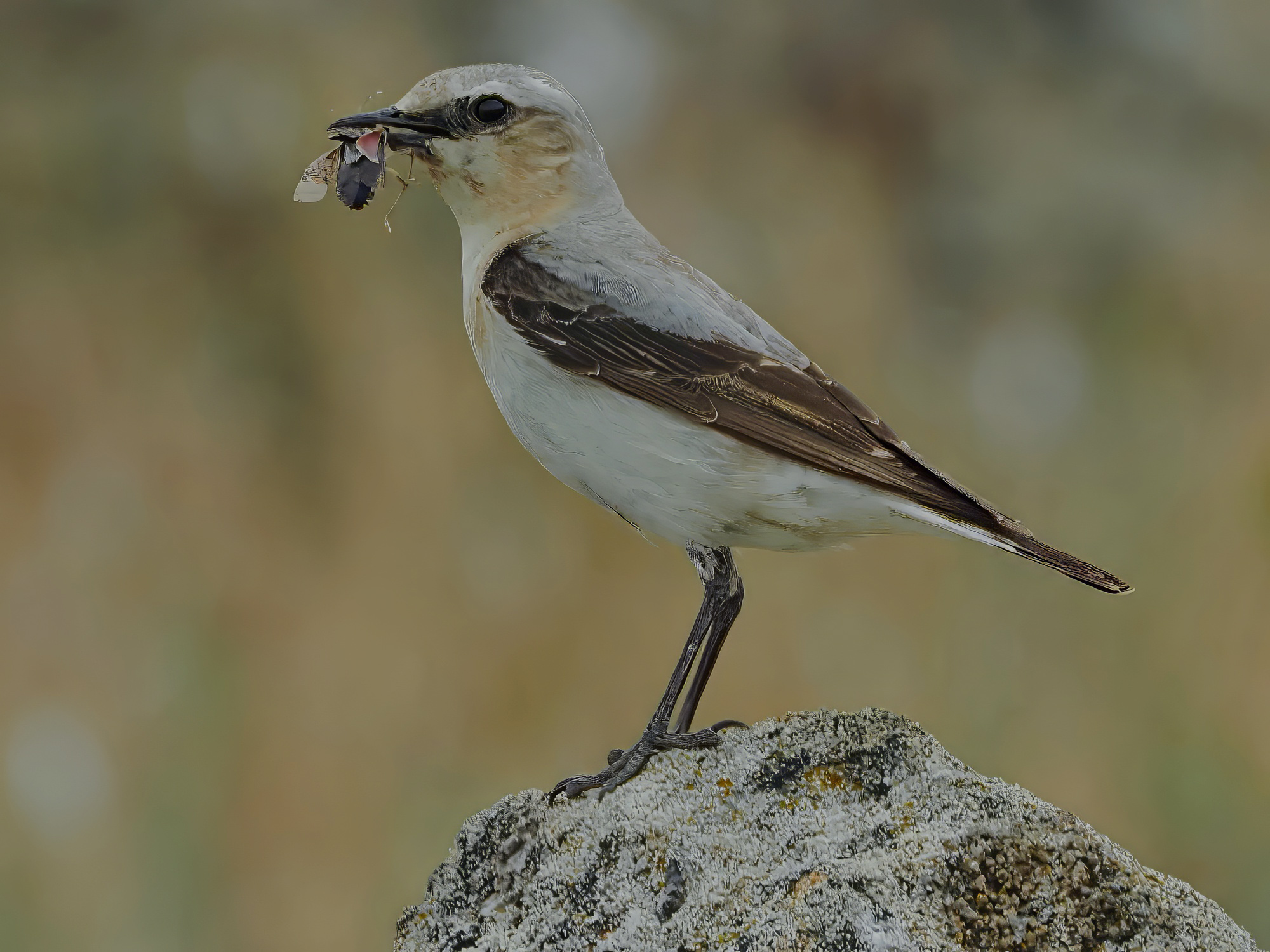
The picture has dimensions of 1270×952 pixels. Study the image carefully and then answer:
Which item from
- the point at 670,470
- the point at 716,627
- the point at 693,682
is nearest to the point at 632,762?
the point at 693,682

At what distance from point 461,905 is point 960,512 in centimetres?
201

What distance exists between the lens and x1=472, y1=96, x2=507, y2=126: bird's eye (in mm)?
3994

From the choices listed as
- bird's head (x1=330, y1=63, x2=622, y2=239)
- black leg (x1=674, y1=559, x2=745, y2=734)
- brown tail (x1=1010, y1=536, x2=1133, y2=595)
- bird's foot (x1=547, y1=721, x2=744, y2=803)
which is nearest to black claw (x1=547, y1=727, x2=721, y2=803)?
bird's foot (x1=547, y1=721, x2=744, y2=803)

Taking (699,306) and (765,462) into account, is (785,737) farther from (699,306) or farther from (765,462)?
(699,306)

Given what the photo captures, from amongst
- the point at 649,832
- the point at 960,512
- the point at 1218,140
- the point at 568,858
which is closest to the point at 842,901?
the point at 649,832

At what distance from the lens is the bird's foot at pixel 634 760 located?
3.80m

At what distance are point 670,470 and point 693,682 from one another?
927 millimetres

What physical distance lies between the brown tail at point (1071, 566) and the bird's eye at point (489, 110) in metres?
2.25

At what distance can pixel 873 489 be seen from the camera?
371 centimetres

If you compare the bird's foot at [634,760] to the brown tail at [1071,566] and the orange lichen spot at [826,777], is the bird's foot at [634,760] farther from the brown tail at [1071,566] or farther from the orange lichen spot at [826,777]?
the brown tail at [1071,566]

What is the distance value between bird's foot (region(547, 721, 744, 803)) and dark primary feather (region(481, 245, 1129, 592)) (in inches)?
39.4

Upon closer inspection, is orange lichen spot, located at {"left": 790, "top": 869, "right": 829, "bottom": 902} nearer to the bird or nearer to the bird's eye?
the bird

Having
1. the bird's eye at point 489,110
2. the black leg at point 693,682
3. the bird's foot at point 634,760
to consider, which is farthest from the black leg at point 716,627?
the bird's eye at point 489,110

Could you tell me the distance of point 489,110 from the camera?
401 cm
